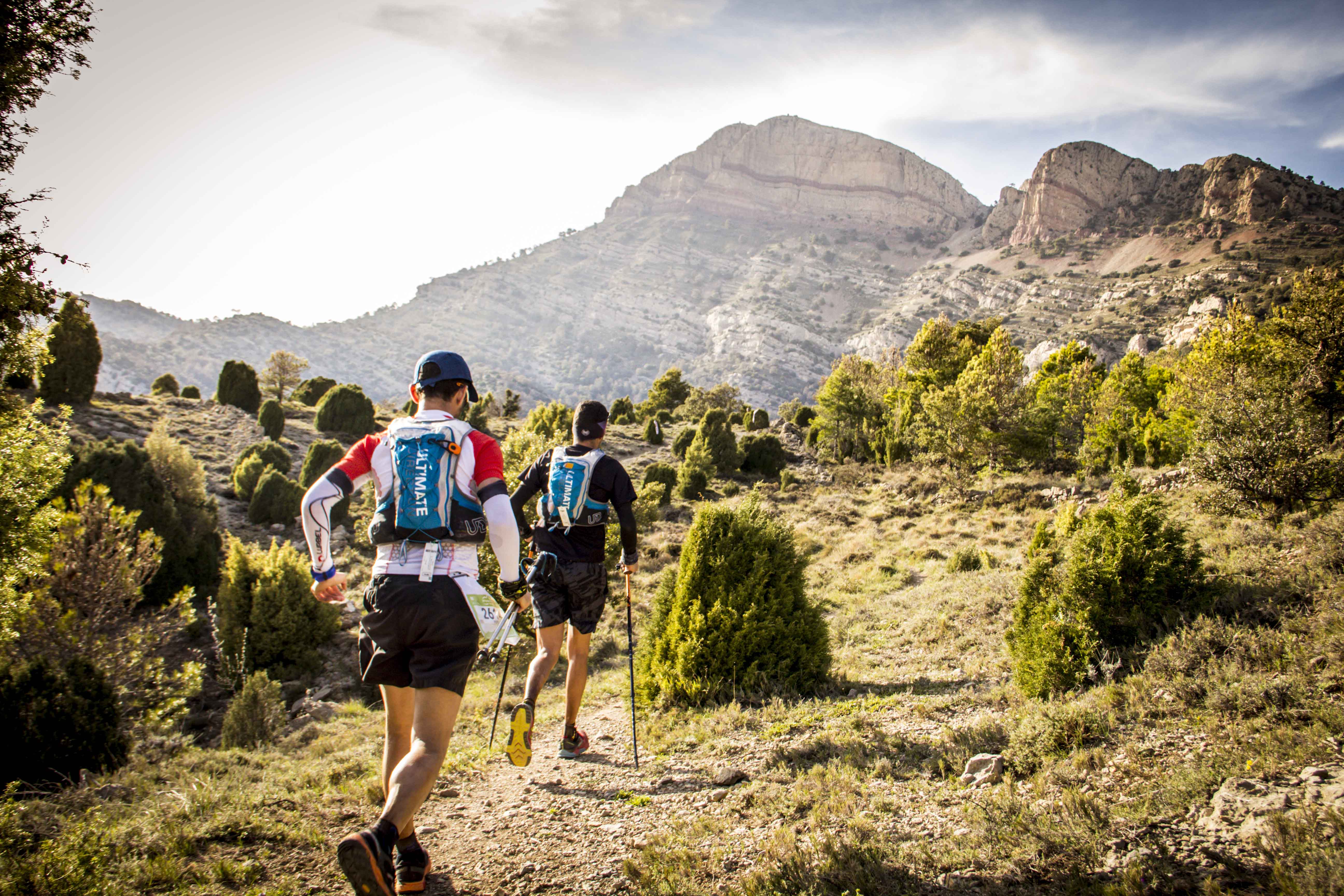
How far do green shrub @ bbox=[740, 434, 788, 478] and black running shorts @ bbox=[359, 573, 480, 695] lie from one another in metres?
26.7

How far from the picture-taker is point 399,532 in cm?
271

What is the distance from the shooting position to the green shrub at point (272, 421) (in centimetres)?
2588

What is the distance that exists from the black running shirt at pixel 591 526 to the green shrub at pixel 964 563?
789 centimetres

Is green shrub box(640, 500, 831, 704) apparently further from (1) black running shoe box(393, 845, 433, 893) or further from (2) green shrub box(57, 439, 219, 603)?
(2) green shrub box(57, 439, 219, 603)

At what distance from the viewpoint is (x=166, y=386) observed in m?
34.9

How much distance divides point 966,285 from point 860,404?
339 feet

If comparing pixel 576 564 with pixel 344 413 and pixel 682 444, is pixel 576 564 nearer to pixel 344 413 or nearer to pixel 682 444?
pixel 682 444

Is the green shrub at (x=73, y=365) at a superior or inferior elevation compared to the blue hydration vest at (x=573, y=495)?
superior

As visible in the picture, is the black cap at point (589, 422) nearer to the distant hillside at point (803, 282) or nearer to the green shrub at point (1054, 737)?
the green shrub at point (1054, 737)

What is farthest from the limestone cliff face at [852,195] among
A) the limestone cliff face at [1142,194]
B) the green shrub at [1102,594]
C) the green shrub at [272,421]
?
the green shrub at [1102,594]

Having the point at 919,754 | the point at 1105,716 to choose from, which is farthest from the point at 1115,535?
the point at 919,754

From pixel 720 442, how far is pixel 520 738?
24399 mm

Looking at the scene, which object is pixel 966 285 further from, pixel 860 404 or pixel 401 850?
pixel 401 850

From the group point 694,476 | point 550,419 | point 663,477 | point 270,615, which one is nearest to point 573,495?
point 270,615
